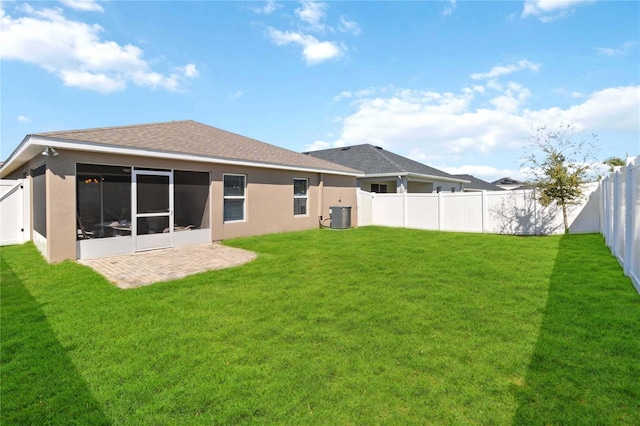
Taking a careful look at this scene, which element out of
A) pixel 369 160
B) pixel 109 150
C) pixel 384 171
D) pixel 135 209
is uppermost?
pixel 369 160

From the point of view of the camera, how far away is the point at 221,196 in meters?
11.1

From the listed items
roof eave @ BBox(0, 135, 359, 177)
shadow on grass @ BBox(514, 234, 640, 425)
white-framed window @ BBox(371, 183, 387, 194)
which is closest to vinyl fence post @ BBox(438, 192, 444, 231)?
white-framed window @ BBox(371, 183, 387, 194)

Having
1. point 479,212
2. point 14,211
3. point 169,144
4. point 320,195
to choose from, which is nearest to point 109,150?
point 169,144

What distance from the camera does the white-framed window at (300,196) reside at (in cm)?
1435

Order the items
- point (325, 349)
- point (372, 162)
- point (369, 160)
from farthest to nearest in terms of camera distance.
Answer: point (369, 160) → point (372, 162) → point (325, 349)

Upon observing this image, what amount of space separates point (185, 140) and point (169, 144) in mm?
1238

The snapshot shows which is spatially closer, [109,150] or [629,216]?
[629,216]

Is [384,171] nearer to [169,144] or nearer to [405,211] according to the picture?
[405,211]

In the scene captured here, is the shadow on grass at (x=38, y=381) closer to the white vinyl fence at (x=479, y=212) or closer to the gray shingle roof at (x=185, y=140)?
the gray shingle roof at (x=185, y=140)

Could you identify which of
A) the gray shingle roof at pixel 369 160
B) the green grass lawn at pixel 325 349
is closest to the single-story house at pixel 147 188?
the green grass lawn at pixel 325 349

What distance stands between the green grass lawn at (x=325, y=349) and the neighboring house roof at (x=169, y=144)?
3314 mm

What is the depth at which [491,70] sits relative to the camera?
12719 mm

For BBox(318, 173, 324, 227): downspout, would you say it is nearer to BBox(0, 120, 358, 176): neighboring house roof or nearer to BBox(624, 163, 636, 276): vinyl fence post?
BBox(0, 120, 358, 176): neighboring house roof

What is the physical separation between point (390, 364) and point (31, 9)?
12912mm
